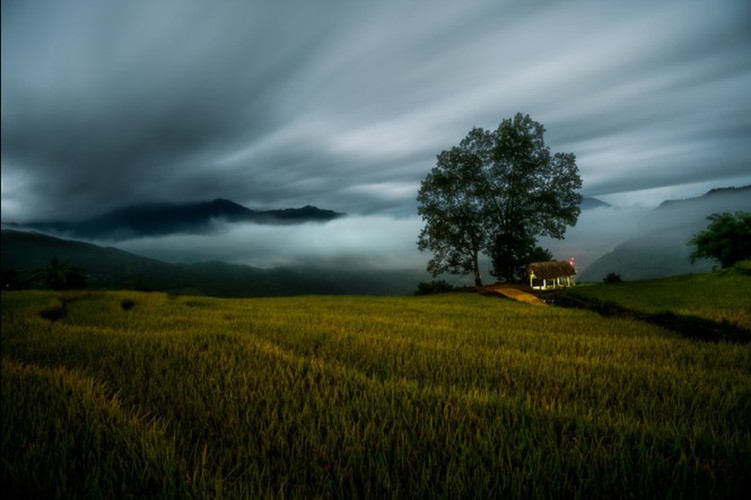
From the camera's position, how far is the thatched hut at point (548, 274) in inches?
1242

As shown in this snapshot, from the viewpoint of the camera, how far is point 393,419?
246 centimetres

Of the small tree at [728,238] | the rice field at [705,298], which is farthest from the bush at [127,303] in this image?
the small tree at [728,238]

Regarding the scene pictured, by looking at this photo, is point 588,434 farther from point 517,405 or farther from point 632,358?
point 632,358

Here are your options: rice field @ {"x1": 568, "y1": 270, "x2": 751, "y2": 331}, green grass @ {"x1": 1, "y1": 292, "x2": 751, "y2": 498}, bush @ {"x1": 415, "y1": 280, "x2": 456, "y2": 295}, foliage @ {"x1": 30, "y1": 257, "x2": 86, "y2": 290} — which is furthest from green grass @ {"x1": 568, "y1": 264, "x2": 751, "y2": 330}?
foliage @ {"x1": 30, "y1": 257, "x2": 86, "y2": 290}

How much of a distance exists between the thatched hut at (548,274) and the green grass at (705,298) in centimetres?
2082

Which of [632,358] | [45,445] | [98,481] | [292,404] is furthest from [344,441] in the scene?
[632,358]

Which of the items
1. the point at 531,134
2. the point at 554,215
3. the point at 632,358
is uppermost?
the point at 531,134

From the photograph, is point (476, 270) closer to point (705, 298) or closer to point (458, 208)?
point (458, 208)

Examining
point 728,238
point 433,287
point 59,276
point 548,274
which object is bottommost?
point 433,287

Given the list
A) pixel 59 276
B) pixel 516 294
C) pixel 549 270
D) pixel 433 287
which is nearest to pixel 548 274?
pixel 549 270

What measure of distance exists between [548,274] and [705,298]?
2508 centimetres

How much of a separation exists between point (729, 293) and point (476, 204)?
2375cm

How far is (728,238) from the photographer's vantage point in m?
10.3

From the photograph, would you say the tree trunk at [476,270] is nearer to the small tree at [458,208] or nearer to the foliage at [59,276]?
the small tree at [458,208]
